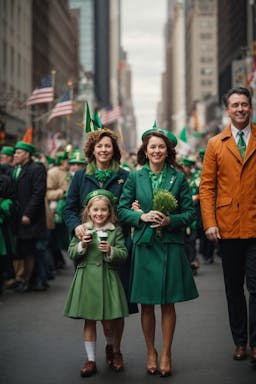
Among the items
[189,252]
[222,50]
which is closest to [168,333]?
[189,252]

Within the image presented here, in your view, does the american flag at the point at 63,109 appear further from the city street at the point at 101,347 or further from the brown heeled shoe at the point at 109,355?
the brown heeled shoe at the point at 109,355

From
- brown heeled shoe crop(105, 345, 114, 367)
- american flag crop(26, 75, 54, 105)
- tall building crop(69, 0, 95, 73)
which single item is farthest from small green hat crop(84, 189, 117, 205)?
tall building crop(69, 0, 95, 73)

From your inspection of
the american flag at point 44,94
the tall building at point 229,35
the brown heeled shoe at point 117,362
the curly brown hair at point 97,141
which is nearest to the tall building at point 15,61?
the american flag at point 44,94

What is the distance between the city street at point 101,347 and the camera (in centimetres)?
634

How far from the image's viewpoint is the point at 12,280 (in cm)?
1245

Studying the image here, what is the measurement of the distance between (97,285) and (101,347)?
1.33 m

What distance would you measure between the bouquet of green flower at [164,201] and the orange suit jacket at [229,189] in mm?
507

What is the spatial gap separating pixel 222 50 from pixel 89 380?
105212 mm

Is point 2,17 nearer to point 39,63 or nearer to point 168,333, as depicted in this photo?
point 39,63

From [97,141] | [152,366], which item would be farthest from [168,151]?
[152,366]

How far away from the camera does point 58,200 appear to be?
1438 cm

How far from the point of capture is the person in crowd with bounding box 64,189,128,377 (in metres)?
6.43

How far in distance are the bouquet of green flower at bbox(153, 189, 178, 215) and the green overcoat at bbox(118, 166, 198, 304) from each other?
4.5 inches

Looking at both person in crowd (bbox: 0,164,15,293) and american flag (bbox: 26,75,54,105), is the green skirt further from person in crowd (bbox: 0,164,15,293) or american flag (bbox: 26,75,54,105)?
american flag (bbox: 26,75,54,105)
